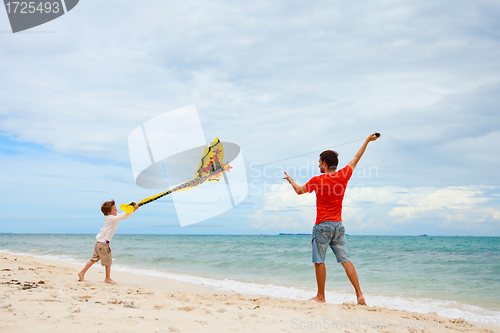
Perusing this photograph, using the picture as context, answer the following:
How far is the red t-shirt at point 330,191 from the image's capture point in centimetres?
357

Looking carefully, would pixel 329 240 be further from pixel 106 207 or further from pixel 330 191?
pixel 106 207

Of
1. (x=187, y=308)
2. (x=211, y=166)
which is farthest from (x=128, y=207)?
(x=187, y=308)

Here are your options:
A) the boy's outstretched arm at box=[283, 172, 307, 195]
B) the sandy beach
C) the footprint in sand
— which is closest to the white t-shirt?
the sandy beach

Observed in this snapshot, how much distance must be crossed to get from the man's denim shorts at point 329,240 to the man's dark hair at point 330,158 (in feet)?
2.31

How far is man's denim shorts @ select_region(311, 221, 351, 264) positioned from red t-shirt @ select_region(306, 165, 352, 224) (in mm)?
75

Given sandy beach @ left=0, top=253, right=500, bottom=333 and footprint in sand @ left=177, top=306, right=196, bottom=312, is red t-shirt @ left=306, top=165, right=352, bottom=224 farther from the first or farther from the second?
footprint in sand @ left=177, top=306, right=196, bottom=312

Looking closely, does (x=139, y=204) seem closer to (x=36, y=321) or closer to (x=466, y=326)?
(x=36, y=321)

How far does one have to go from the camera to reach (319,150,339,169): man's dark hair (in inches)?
146

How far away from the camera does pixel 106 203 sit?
491 cm

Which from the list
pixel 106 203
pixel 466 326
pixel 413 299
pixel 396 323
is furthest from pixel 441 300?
pixel 106 203

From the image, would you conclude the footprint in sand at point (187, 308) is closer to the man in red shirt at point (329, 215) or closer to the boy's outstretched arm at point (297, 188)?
the man in red shirt at point (329, 215)

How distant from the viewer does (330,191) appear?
11.7 feet

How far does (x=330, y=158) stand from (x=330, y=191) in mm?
424

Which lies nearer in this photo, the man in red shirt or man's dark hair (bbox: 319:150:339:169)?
the man in red shirt
